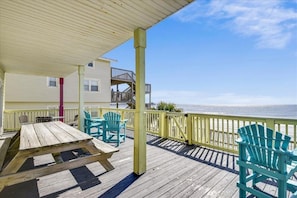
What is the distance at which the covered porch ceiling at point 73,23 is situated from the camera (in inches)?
90.0

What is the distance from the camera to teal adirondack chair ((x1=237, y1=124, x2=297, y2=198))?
1810 millimetres

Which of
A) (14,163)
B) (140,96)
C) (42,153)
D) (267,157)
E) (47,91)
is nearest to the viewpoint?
Answer: (267,157)

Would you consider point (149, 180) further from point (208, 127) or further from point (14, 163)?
point (208, 127)

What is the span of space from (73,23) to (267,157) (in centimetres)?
361

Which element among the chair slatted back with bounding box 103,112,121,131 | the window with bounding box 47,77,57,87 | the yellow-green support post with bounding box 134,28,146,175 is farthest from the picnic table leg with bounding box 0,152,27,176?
the window with bounding box 47,77,57,87

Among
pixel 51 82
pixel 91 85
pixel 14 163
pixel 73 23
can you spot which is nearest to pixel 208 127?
pixel 73 23

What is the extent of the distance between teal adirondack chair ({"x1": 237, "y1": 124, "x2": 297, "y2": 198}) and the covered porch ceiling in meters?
2.03

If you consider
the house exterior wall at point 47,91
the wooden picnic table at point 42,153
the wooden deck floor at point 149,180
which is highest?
the house exterior wall at point 47,91

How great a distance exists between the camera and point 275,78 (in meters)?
18.9

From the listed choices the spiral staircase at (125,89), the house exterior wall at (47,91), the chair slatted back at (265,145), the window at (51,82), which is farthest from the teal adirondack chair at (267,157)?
the spiral staircase at (125,89)

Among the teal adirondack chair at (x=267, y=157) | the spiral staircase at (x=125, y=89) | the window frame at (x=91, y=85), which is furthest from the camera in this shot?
the spiral staircase at (x=125, y=89)

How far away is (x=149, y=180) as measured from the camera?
8.89 ft

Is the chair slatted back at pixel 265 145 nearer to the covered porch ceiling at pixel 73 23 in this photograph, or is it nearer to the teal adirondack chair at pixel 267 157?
the teal adirondack chair at pixel 267 157

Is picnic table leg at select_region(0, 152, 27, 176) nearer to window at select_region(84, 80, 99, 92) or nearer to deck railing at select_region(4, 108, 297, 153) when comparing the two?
deck railing at select_region(4, 108, 297, 153)
